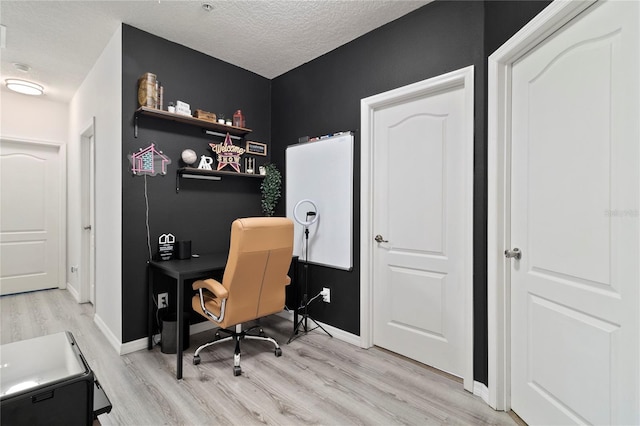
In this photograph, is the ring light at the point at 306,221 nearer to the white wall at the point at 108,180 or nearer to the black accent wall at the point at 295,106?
the black accent wall at the point at 295,106

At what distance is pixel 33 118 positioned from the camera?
4250 mm

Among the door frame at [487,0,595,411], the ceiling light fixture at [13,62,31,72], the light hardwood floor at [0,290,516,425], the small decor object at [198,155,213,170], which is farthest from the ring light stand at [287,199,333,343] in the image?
the ceiling light fixture at [13,62,31,72]

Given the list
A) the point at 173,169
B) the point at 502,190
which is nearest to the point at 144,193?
the point at 173,169

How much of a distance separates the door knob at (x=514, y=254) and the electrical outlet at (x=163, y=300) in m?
2.69

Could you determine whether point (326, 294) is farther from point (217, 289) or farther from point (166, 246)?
point (166, 246)

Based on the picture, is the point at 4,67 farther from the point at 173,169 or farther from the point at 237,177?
the point at 237,177

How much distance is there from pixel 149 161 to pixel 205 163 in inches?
19.5

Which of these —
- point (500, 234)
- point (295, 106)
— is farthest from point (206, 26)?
point (500, 234)

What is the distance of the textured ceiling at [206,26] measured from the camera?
235 centimetres

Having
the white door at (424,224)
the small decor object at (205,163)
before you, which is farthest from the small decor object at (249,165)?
the white door at (424,224)

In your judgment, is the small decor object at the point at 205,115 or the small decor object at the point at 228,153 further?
the small decor object at the point at 228,153

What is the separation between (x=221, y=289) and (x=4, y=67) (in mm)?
3654

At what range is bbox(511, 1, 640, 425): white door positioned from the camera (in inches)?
47.1

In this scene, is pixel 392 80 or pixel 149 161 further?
pixel 149 161
